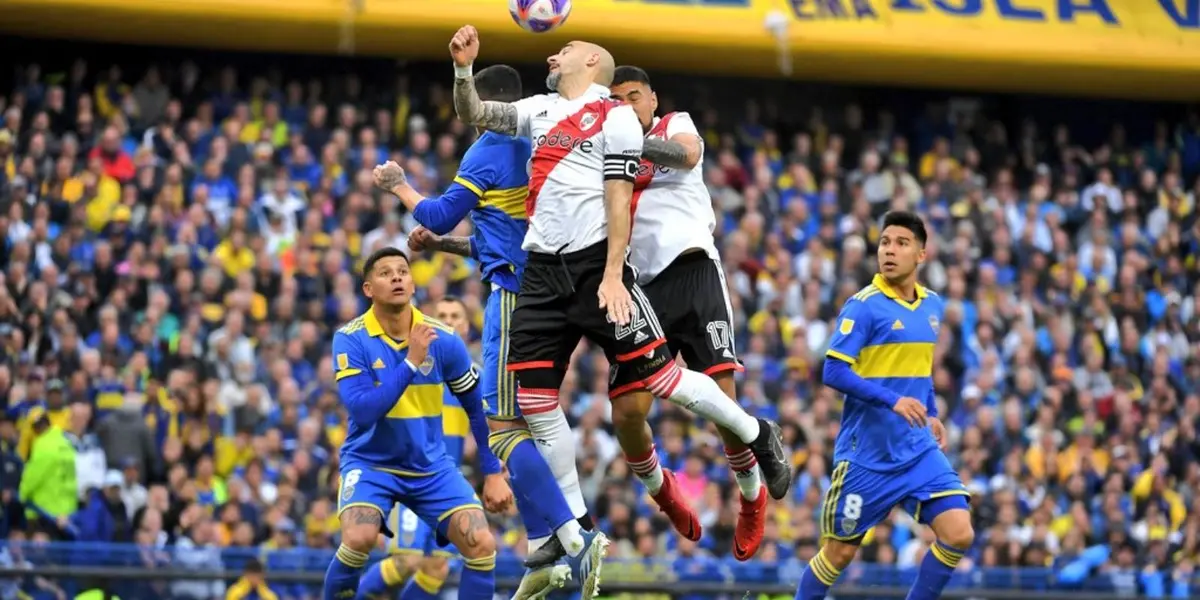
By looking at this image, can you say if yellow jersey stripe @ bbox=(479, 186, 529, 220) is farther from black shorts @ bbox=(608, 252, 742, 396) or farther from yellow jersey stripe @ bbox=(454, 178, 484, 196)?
black shorts @ bbox=(608, 252, 742, 396)

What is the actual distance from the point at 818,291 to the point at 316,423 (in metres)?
5.69

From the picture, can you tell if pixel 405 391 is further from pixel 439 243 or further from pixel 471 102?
pixel 471 102

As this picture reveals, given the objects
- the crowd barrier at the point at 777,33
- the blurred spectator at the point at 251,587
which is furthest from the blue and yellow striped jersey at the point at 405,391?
the crowd barrier at the point at 777,33

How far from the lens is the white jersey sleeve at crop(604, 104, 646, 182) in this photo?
31.2ft

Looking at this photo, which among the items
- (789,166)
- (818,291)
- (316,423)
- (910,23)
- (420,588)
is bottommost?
(420,588)

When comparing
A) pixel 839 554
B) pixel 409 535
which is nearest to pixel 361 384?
pixel 409 535

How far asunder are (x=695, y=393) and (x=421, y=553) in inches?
140

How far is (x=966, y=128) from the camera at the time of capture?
24.2 meters

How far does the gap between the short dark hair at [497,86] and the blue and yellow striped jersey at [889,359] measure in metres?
2.26

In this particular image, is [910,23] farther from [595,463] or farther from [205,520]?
[205,520]

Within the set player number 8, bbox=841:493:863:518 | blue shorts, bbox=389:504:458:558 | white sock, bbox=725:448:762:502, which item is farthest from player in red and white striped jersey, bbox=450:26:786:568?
blue shorts, bbox=389:504:458:558

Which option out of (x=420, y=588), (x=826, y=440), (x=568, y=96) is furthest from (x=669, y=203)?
(x=826, y=440)

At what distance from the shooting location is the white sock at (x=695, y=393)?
970 centimetres

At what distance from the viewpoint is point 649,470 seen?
414 inches
